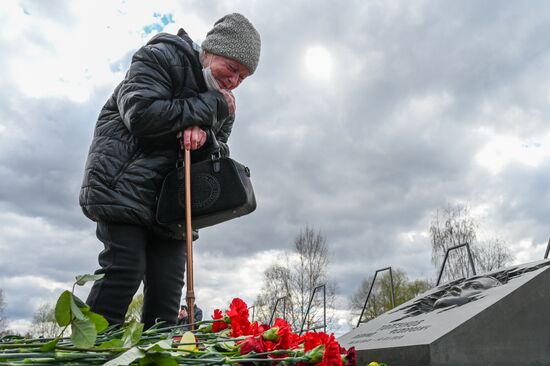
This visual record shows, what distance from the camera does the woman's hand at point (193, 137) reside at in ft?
6.97

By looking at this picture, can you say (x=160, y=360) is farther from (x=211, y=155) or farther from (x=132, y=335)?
(x=211, y=155)

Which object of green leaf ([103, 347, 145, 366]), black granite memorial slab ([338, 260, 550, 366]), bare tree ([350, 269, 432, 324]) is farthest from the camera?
bare tree ([350, 269, 432, 324])

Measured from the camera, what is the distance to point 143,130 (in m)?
2.09

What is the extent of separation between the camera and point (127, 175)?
2.10m

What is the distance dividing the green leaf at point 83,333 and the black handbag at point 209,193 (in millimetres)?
1347

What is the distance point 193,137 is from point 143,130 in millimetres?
200

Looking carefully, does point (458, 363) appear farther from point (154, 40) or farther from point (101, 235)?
point (154, 40)

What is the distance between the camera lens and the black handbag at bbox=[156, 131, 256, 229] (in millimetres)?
2068

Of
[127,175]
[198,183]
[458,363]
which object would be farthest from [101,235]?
[458,363]

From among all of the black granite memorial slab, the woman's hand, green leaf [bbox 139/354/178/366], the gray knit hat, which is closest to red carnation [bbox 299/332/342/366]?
green leaf [bbox 139/354/178/366]

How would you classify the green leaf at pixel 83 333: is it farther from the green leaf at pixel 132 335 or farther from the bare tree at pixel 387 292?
the bare tree at pixel 387 292

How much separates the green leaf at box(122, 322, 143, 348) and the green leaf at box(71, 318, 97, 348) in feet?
0.18

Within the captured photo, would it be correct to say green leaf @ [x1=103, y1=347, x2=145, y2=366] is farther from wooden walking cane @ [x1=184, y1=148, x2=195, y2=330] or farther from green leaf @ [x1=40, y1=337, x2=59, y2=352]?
wooden walking cane @ [x1=184, y1=148, x2=195, y2=330]

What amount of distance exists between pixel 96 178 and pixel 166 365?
1560 mm
